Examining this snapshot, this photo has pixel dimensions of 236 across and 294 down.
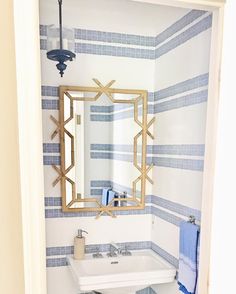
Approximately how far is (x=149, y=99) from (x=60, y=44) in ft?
2.78

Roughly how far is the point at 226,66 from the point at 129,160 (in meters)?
1.21

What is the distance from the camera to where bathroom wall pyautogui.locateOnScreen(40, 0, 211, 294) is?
176 centimetres

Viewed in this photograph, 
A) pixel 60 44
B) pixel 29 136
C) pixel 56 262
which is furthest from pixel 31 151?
pixel 56 262

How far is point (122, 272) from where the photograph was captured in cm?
195

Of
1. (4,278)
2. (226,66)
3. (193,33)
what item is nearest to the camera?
(4,278)

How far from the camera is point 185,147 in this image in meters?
1.79

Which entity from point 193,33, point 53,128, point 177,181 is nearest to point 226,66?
point 193,33

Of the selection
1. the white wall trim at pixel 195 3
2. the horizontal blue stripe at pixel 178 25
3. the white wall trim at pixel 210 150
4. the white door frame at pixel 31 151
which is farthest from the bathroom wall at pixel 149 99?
the white door frame at pixel 31 151

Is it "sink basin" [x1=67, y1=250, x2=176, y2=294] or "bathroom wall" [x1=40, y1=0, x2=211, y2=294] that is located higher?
"bathroom wall" [x1=40, y1=0, x2=211, y2=294]

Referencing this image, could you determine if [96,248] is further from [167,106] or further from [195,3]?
[195,3]

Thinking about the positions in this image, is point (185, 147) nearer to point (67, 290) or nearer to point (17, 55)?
point (17, 55)

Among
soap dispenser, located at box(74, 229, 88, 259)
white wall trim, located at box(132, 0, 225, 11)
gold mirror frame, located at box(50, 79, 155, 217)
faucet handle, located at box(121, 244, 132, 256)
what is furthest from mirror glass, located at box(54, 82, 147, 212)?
white wall trim, located at box(132, 0, 225, 11)

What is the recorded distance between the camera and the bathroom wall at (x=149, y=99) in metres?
1.76

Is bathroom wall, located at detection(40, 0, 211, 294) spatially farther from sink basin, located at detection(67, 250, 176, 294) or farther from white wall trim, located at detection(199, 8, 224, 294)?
white wall trim, located at detection(199, 8, 224, 294)
